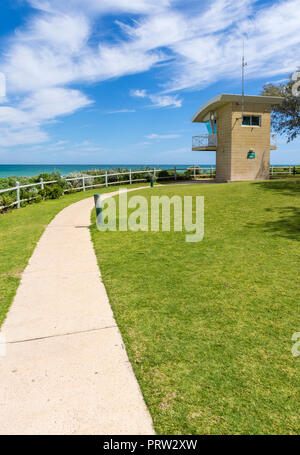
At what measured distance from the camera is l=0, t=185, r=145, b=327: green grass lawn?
5.07 m

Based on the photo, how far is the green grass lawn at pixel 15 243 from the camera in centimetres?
507

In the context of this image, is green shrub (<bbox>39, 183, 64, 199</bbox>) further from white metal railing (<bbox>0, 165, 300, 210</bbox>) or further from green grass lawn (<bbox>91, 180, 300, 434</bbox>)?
green grass lawn (<bbox>91, 180, 300, 434</bbox>)

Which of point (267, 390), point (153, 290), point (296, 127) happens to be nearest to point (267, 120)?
point (296, 127)

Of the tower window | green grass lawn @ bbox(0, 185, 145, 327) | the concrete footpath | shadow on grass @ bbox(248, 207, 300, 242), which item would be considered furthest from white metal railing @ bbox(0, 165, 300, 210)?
shadow on grass @ bbox(248, 207, 300, 242)

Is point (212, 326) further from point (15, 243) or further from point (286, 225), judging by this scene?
point (15, 243)

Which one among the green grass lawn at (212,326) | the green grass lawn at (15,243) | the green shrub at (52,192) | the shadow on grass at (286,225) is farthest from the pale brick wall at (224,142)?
the green grass lawn at (212,326)

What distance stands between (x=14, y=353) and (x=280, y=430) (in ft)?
8.77

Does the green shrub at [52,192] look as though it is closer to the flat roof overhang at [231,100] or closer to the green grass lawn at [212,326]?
the green grass lawn at [212,326]

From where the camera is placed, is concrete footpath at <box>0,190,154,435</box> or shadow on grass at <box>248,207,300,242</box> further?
shadow on grass at <box>248,207,300,242</box>

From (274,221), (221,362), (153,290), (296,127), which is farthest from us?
(296,127)

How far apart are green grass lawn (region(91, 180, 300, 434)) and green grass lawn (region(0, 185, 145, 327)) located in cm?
159

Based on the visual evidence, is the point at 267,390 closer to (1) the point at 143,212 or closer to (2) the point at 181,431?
(2) the point at 181,431

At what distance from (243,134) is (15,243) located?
2294 centimetres
